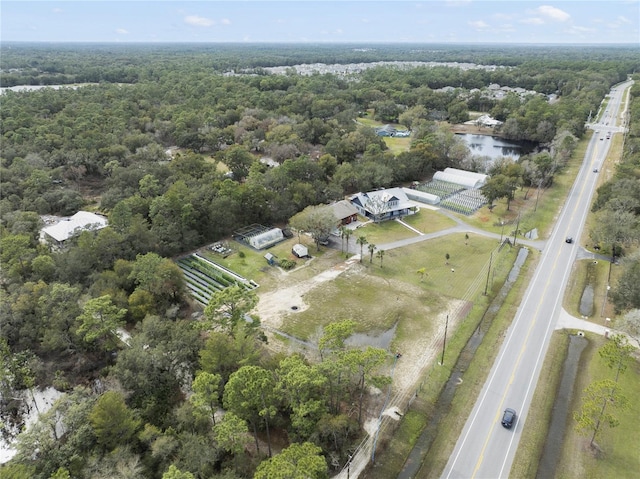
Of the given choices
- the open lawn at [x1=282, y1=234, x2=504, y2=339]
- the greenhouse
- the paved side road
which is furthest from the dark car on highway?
the greenhouse

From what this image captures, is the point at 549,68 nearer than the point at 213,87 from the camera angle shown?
No

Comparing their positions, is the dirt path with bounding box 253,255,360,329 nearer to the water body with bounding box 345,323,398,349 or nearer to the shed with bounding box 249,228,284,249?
the water body with bounding box 345,323,398,349

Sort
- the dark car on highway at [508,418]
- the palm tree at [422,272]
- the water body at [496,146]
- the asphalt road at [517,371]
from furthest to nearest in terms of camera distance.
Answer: the water body at [496,146], the palm tree at [422,272], the dark car on highway at [508,418], the asphalt road at [517,371]

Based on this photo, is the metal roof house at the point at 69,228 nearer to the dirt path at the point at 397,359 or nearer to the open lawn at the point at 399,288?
the dirt path at the point at 397,359

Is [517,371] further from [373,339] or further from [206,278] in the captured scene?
Result: [206,278]

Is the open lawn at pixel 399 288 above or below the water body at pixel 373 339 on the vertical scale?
above

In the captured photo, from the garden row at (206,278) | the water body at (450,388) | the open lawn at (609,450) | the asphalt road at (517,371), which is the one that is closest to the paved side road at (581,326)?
the asphalt road at (517,371)

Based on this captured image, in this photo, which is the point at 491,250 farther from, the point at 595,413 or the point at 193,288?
the point at 193,288

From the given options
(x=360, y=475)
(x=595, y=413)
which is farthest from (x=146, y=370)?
(x=595, y=413)

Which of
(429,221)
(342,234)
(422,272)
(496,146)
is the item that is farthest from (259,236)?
(496,146)
